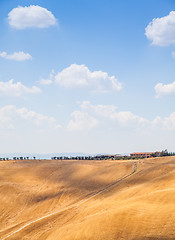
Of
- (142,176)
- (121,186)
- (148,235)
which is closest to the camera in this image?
(148,235)

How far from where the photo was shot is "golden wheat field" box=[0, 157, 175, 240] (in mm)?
20905

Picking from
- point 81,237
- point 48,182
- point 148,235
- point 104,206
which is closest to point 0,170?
point 48,182

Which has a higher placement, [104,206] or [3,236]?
[104,206]

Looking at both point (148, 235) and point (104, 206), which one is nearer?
point (148, 235)

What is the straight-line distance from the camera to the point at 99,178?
5472cm

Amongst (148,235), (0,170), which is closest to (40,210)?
(148,235)

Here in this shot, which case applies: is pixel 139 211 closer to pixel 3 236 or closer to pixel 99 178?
pixel 3 236

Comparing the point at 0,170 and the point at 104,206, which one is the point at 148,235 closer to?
the point at 104,206

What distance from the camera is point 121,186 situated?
4300 centimetres

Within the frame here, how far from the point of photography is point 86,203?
37.0 metres

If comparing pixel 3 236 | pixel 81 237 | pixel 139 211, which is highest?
pixel 139 211

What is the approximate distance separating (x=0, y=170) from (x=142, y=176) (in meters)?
37.5

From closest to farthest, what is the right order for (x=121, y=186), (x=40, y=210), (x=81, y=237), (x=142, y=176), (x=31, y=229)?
(x=81, y=237) → (x=31, y=229) → (x=40, y=210) → (x=121, y=186) → (x=142, y=176)

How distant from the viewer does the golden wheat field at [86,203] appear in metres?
20.9
